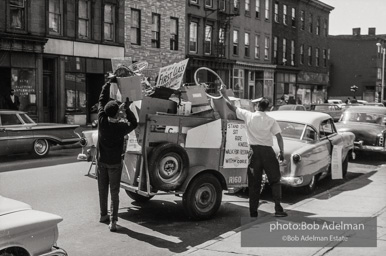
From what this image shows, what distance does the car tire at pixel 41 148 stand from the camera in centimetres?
1528

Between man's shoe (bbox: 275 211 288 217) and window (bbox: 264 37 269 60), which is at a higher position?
window (bbox: 264 37 269 60)

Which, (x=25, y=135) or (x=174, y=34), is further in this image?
(x=174, y=34)

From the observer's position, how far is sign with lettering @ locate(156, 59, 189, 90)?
25.4 ft

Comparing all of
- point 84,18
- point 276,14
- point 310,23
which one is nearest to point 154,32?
point 84,18

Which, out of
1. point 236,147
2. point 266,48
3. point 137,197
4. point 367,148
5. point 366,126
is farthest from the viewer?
point 266,48

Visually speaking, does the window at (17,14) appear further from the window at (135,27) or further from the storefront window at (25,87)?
the window at (135,27)

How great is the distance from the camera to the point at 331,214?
7852 mm

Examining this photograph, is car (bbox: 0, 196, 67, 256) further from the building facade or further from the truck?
the building facade

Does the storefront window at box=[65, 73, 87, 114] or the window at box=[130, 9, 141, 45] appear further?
the window at box=[130, 9, 141, 45]

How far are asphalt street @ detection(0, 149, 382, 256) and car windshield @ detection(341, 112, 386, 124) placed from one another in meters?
4.47

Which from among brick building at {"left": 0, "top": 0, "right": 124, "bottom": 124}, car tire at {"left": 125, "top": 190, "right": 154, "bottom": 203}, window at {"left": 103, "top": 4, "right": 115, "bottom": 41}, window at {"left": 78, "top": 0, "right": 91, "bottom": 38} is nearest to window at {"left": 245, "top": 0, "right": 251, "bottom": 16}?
brick building at {"left": 0, "top": 0, "right": 124, "bottom": 124}

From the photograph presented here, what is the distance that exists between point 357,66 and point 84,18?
5292 centimetres

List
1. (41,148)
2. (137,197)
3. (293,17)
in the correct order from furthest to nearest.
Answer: (293,17), (41,148), (137,197)

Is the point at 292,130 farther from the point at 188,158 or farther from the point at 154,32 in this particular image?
the point at 154,32
